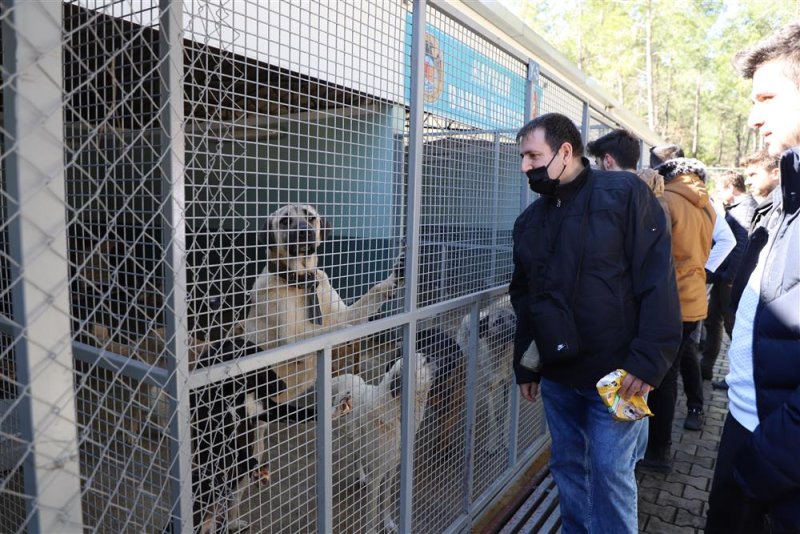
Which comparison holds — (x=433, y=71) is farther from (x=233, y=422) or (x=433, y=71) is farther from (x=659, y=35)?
(x=659, y=35)

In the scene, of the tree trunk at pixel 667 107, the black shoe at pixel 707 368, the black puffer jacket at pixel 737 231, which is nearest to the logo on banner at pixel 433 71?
the black puffer jacket at pixel 737 231

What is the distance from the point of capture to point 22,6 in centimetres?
103

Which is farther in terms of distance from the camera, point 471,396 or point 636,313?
point 471,396

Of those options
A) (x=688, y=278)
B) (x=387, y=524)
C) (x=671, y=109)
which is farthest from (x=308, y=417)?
(x=671, y=109)

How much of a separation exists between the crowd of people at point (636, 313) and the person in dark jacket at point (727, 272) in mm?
1945

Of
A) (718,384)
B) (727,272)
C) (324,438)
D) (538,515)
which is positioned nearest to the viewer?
(324,438)

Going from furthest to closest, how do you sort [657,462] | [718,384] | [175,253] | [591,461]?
[718,384] < [657,462] < [591,461] < [175,253]

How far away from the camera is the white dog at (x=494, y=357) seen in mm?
3471

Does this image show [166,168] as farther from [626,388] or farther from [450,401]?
[450,401]

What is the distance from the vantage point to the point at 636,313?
2.39m

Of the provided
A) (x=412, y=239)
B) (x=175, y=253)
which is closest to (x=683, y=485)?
(x=412, y=239)

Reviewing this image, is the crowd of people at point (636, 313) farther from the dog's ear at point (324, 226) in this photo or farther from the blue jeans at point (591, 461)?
the dog's ear at point (324, 226)

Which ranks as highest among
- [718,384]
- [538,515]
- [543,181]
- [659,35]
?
[659,35]

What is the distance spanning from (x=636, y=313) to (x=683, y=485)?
7.35ft
